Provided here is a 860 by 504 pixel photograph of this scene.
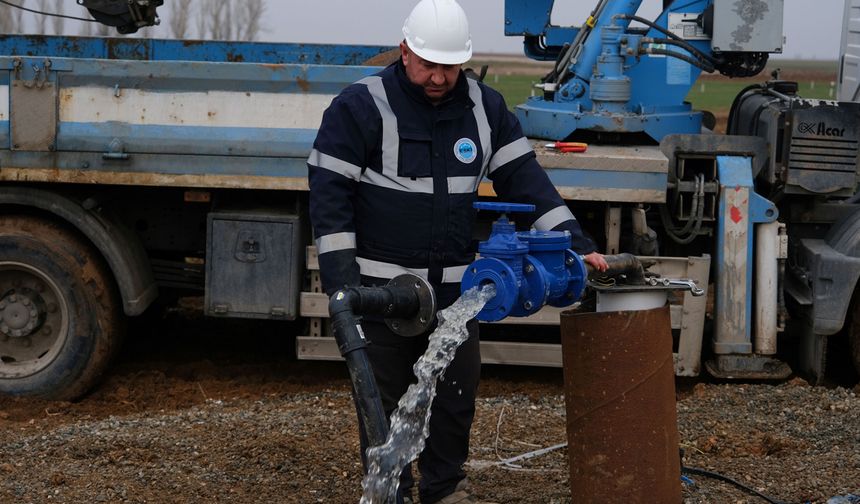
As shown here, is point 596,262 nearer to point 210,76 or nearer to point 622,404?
point 622,404

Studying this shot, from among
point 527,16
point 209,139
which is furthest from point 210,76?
point 527,16

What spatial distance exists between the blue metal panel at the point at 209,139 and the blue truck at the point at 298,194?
0.03 feet

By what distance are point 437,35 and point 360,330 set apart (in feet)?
3.64

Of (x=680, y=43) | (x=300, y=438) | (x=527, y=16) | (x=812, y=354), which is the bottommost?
(x=300, y=438)

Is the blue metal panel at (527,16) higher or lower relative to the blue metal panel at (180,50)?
higher

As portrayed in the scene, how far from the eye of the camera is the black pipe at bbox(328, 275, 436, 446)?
397 cm

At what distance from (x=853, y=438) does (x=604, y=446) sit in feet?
6.54

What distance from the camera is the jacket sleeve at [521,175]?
4605 mm

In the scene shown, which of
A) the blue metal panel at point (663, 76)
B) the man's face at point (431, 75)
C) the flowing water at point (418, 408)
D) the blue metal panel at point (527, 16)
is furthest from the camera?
the blue metal panel at point (527, 16)

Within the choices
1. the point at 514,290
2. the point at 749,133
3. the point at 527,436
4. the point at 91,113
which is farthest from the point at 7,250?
the point at 749,133

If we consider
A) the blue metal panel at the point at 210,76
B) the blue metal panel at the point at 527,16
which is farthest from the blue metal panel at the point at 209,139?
the blue metal panel at the point at 527,16

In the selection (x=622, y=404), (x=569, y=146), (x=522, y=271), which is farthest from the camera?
(x=569, y=146)

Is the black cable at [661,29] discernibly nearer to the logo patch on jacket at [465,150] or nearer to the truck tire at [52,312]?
the logo patch on jacket at [465,150]

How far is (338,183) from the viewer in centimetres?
434
